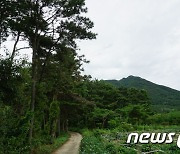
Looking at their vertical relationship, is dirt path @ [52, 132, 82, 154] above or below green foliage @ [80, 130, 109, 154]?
below

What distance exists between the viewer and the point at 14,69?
53.7 feet

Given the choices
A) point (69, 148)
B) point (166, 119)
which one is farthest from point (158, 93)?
point (69, 148)

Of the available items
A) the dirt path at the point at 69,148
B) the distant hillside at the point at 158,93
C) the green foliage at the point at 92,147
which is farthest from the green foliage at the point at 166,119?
the distant hillside at the point at 158,93

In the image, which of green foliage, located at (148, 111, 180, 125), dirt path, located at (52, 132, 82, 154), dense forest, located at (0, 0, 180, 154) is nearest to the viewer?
dense forest, located at (0, 0, 180, 154)

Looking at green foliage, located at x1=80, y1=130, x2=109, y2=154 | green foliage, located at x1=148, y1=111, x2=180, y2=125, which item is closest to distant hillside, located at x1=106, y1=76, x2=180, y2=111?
green foliage, located at x1=148, y1=111, x2=180, y2=125

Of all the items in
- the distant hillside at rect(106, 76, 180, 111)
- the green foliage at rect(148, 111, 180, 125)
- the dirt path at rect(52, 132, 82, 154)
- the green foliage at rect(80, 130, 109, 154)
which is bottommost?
the dirt path at rect(52, 132, 82, 154)

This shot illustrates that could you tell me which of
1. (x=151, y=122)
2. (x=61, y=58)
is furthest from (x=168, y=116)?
(x=61, y=58)

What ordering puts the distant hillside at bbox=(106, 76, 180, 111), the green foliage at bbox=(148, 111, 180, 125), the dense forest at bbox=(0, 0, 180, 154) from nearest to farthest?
the dense forest at bbox=(0, 0, 180, 154) → the green foliage at bbox=(148, 111, 180, 125) → the distant hillside at bbox=(106, 76, 180, 111)

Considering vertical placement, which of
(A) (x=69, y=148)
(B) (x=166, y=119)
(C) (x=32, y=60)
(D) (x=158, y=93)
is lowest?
(A) (x=69, y=148)

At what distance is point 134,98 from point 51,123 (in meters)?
47.0

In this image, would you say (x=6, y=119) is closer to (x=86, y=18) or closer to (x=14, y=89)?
(x=14, y=89)

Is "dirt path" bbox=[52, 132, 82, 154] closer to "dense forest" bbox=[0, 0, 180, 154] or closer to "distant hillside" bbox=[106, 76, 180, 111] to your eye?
"dense forest" bbox=[0, 0, 180, 154]

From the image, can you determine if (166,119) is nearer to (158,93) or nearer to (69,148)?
(69,148)

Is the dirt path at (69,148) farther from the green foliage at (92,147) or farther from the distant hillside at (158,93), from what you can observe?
the distant hillside at (158,93)
